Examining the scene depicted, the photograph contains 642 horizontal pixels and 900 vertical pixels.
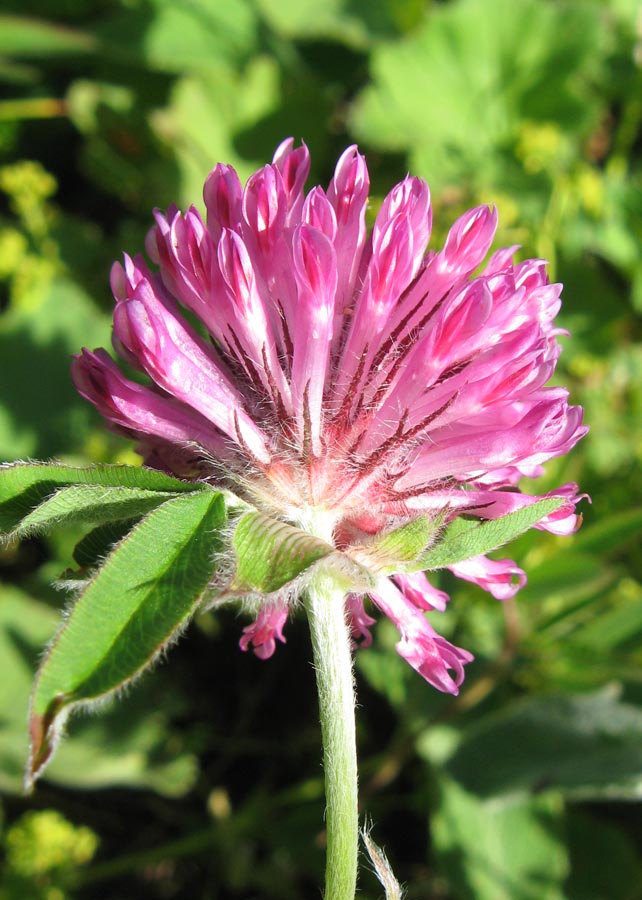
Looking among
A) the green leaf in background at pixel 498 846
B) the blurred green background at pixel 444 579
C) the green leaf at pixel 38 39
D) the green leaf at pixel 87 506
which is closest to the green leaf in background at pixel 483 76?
the blurred green background at pixel 444 579

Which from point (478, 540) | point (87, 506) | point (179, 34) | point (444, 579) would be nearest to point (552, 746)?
point (444, 579)

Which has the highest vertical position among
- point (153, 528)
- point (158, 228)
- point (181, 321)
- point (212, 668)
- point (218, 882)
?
point (158, 228)

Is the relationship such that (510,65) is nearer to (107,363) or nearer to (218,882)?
(107,363)

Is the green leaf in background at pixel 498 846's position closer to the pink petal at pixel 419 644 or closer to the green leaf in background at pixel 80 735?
the green leaf in background at pixel 80 735

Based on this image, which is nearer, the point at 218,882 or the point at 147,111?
the point at 218,882

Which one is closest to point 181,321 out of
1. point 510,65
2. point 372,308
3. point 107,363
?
point 107,363

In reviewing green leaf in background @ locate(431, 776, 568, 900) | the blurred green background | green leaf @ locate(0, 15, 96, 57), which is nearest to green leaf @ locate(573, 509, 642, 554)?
the blurred green background
